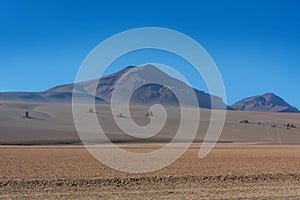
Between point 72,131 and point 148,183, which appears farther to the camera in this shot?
point 72,131

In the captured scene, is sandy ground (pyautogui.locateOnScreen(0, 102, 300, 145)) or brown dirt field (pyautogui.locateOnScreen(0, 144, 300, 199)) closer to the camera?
brown dirt field (pyautogui.locateOnScreen(0, 144, 300, 199))

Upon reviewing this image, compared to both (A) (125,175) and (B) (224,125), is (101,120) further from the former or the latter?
(A) (125,175)

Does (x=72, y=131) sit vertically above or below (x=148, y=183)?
above

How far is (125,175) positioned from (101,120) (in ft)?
252

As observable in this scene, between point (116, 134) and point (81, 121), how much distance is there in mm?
19113

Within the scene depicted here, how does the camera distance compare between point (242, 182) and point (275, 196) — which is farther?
point (242, 182)

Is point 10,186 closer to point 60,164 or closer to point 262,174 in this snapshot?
point 60,164

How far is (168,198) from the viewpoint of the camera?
16.7 m

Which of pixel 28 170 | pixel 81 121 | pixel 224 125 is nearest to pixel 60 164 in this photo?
pixel 28 170

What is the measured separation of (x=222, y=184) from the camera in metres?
21.2

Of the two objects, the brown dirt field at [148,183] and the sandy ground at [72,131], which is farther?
the sandy ground at [72,131]

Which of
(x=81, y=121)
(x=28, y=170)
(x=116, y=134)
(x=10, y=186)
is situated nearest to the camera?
(x=10, y=186)

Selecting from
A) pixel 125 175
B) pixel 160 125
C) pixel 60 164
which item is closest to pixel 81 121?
pixel 160 125

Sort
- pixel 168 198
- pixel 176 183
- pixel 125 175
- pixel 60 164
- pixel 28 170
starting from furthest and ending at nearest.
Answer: pixel 60 164, pixel 28 170, pixel 125 175, pixel 176 183, pixel 168 198
